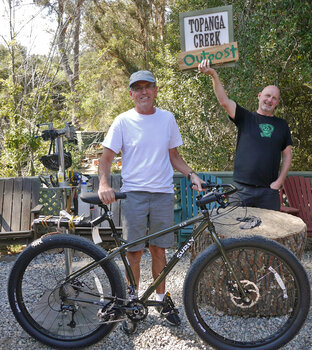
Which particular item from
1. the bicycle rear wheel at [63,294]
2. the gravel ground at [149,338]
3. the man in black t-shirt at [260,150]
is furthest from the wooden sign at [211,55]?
the gravel ground at [149,338]

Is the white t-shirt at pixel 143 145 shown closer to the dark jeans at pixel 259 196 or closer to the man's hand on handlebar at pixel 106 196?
the man's hand on handlebar at pixel 106 196

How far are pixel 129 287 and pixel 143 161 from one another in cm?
88

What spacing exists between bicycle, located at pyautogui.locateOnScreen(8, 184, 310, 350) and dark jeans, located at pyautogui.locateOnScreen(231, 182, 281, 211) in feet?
3.08

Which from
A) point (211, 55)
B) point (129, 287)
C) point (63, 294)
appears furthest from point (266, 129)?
point (63, 294)

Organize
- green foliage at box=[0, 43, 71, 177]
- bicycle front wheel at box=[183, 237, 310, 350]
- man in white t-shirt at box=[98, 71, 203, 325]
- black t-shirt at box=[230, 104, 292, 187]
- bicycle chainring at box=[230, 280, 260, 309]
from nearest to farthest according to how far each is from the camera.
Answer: bicycle front wheel at box=[183, 237, 310, 350] → bicycle chainring at box=[230, 280, 260, 309] → man in white t-shirt at box=[98, 71, 203, 325] → black t-shirt at box=[230, 104, 292, 187] → green foliage at box=[0, 43, 71, 177]

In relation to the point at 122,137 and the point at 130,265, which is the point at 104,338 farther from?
the point at 122,137

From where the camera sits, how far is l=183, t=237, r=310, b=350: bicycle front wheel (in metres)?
2.28

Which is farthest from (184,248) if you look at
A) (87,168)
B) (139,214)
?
(87,168)

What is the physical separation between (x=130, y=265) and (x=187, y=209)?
2503 mm

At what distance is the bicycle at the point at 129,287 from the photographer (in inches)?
91.8

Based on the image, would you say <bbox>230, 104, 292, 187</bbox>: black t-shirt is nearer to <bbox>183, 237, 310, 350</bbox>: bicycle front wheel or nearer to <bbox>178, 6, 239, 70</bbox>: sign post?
<bbox>178, 6, 239, 70</bbox>: sign post

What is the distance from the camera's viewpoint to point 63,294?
8.46 ft

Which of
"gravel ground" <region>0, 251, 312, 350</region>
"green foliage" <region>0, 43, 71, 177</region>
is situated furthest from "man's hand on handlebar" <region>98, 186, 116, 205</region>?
"green foliage" <region>0, 43, 71, 177</region>

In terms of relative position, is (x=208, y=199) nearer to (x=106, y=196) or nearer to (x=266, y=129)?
(x=106, y=196)
